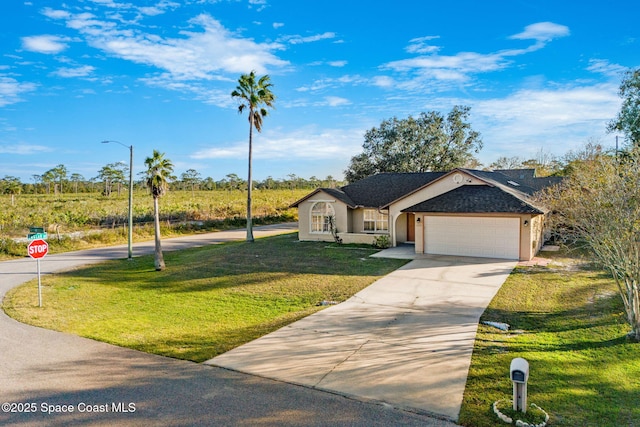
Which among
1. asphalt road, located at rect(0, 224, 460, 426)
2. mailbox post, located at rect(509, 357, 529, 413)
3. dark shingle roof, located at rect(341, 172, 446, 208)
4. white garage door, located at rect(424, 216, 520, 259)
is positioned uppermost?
dark shingle roof, located at rect(341, 172, 446, 208)

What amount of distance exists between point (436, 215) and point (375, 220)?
5524 millimetres

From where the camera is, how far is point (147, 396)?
634cm

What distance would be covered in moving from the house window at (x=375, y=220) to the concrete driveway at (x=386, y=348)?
10.7 m

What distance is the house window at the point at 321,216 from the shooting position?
80.8 ft

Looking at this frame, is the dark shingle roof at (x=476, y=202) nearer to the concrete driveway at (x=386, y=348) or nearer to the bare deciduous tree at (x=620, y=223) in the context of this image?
the concrete driveway at (x=386, y=348)

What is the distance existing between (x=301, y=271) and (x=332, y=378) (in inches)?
379

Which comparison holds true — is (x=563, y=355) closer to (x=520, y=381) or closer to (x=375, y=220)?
(x=520, y=381)

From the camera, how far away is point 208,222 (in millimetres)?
37031

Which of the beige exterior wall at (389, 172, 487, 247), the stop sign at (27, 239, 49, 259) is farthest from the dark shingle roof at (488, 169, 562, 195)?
the stop sign at (27, 239, 49, 259)

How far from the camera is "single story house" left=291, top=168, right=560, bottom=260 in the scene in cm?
1775

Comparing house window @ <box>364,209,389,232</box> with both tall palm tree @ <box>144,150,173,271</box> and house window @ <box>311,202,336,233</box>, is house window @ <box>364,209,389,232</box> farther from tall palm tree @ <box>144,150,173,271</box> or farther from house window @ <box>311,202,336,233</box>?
tall palm tree @ <box>144,150,173,271</box>

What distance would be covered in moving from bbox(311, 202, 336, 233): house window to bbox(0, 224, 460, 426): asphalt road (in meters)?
17.0

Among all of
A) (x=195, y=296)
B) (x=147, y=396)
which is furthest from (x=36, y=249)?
(x=147, y=396)

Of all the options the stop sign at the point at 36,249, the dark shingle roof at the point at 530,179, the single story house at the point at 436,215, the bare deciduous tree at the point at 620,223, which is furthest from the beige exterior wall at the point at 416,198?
the stop sign at the point at 36,249
